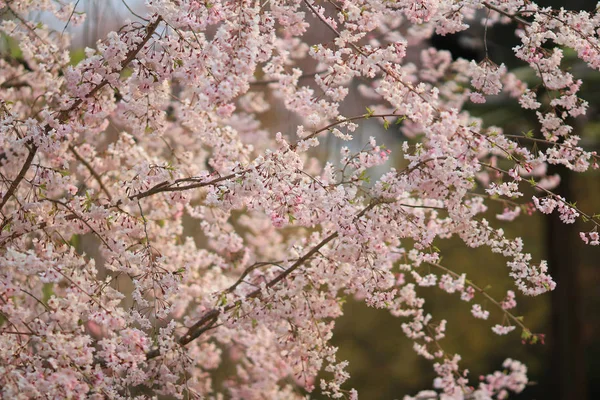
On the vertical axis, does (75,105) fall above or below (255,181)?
above

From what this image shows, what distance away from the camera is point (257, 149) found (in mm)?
6480

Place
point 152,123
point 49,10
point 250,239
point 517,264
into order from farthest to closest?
point 250,239, point 49,10, point 152,123, point 517,264

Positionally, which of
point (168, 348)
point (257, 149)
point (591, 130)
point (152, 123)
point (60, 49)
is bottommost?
point (168, 348)

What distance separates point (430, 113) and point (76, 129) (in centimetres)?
147

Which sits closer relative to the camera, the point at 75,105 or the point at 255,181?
the point at 255,181

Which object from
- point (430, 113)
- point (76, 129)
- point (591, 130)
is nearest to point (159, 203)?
point (76, 129)

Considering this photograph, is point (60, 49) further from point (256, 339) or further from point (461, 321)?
point (461, 321)

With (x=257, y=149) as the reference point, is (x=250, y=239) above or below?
below

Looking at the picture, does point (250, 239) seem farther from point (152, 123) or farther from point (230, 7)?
point (230, 7)

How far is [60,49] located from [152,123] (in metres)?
1.39

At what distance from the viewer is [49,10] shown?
11.9ft

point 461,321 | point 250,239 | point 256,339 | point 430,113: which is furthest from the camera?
point 461,321

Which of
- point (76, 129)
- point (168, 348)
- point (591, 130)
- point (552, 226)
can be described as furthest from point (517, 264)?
point (591, 130)

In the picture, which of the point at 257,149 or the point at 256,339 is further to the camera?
the point at 257,149
